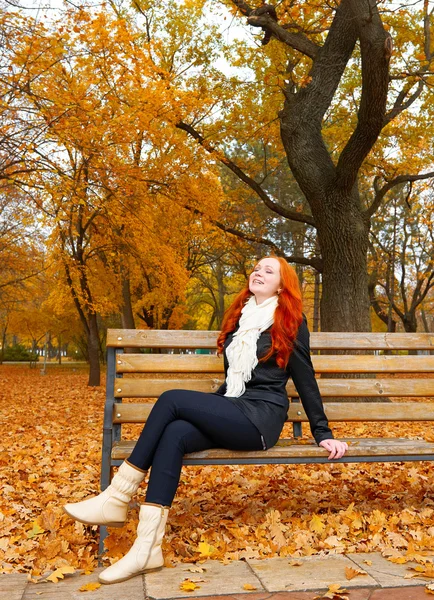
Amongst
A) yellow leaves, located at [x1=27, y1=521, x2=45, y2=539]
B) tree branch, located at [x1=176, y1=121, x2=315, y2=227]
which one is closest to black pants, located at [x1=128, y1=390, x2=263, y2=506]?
yellow leaves, located at [x1=27, y1=521, x2=45, y2=539]

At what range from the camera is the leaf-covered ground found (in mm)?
2984

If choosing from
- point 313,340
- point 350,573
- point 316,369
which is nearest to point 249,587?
point 350,573

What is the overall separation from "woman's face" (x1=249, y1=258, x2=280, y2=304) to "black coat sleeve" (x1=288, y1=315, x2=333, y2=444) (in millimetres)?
306

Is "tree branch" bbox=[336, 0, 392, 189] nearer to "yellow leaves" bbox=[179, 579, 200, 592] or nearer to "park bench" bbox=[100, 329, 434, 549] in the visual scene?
"park bench" bbox=[100, 329, 434, 549]

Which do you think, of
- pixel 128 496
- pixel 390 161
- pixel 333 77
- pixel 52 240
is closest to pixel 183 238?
pixel 52 240

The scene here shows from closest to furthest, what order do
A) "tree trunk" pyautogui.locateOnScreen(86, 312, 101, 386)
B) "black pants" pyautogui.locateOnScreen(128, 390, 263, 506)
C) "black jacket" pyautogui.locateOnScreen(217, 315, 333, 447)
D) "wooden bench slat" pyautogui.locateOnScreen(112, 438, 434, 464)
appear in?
"black pants" pyautogui.locateOnScreen(128, 390, 263, 506) → "wooden bench slat" pyautogui.locateOnScreen(112, 438, 434, 464) → "black jacket" pyautogui.locateOnScreen(217, 315, 333, 447) → "tree trunk" pyautogui.locateOnScreen(86, 312, 101, 386)

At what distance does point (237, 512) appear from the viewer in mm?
3699

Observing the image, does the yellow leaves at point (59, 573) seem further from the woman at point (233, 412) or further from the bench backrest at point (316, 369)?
the bench backrest at point (316, 369)

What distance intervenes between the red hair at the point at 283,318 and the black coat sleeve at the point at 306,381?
60mm

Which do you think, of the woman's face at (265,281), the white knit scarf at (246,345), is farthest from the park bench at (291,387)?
the woman's face at (265,281)

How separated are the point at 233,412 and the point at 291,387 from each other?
77cm

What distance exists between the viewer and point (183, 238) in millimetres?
19266

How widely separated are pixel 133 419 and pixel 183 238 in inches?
635

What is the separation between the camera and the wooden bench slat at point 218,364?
350 centimetres
